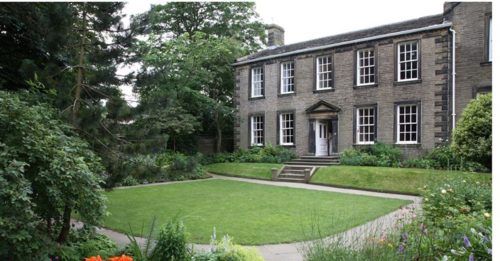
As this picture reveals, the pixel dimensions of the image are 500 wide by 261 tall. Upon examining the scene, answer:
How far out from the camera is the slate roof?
1852 cm

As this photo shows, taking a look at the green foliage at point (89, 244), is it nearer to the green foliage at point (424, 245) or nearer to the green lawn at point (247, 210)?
the green lawn at point (247, 210)

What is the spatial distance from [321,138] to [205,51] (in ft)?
29.1

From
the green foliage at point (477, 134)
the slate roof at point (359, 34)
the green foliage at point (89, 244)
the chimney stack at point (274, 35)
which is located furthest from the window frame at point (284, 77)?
the green foliage at point (89, 244)

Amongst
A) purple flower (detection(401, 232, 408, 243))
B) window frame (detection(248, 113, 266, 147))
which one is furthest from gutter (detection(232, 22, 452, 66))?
purple flower (detection(401, 232, 408, 243))

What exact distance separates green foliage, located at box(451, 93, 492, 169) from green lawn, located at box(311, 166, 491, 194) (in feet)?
2.63

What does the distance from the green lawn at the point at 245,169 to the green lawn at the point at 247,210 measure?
3822 mm

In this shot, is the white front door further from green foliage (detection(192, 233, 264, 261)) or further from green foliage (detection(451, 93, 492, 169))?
green foliage (detection(192, 233, 264, 261))

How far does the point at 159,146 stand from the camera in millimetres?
6863

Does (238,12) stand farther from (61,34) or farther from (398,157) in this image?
(61,34)

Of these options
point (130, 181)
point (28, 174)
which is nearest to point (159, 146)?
point (28, 174)

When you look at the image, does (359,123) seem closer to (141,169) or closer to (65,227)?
(141,169)

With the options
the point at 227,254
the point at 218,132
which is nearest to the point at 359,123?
the point at 218,132

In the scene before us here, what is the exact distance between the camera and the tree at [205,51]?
2225cm

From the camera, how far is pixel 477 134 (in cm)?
1291
